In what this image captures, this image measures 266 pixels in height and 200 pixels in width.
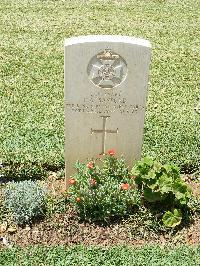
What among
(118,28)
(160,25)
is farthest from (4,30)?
(160,25)

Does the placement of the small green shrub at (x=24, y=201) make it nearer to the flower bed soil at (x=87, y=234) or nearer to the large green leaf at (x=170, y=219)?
the flower bed soil at (x=87, y=234)

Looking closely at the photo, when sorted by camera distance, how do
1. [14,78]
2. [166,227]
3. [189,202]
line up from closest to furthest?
[166,227] < [189,202] < [14,78]

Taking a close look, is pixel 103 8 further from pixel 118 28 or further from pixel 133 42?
pixel 133 42

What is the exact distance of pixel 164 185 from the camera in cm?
492

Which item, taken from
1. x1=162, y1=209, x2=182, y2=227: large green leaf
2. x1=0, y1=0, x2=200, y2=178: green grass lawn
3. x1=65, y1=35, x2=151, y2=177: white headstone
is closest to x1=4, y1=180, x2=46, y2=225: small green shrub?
x1=65, y1=35, x2=151, y2=177: white headstone

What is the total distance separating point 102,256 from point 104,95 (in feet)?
5.08

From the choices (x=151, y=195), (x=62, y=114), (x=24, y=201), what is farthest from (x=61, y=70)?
(x=151, y=195)

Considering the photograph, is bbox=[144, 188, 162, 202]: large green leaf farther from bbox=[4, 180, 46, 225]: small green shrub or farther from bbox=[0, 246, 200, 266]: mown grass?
bbox=[4, 180, 46, 225]: small green shrub

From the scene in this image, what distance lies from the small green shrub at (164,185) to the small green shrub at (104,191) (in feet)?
0.53

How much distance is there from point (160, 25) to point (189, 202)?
246 inches

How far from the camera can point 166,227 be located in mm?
5016

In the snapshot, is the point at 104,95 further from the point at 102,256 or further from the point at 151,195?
the point at 102,256

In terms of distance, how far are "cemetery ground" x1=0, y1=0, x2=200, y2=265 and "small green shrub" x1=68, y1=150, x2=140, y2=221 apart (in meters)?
0.14

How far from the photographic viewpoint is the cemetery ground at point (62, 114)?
492cm
